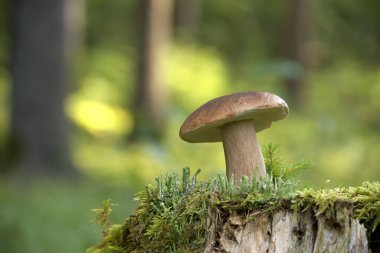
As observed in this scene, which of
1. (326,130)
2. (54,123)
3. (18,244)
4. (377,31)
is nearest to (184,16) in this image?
(377,31)

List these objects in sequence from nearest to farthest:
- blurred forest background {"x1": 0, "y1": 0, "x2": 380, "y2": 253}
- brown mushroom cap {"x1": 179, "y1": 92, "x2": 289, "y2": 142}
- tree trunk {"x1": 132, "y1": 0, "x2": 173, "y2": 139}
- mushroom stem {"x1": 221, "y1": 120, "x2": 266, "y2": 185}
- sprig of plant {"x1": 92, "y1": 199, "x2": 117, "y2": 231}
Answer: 1. brown mushroom cap {"x1": 179, "y1": 92, "x2": 289, "y2": 142}
2. sprig of plant {"x1": 92, "y1": 199, "x2": 117, "y2": 231}
3. mushroom stem {"x1": 221, "y1": 120, "x2": 266, "y2": 185}
4. blurred forest background {"x1": 0, "y1": 0, "x2": 380, "y2": 253}
5. tree trunk {"x1": 132, "y1": 0, "x2": 173, "y2": 139}

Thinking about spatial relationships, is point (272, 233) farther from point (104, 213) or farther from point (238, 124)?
point (104, 213)

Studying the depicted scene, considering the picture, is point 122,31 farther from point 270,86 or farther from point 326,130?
point 326,130

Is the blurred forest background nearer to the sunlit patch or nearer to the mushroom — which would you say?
the sunlit patch

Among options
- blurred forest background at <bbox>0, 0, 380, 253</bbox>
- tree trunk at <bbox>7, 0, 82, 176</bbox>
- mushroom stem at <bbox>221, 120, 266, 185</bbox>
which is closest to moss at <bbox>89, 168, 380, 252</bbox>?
mushroom stem at <bbox>221, 120, 266, 185</bbox>

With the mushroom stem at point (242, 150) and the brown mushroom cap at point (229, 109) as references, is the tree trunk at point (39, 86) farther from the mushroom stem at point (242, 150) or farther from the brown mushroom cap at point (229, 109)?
the brown mushroom cap at point (229, 109)

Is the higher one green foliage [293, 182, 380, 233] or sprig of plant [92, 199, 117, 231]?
sprig of plant [92, 199, 117, 231]

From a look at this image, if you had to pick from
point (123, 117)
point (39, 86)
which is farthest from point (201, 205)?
point (123, 117)
